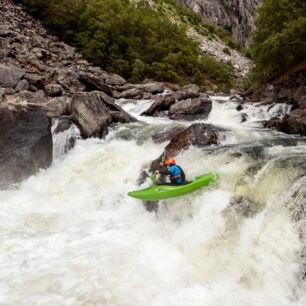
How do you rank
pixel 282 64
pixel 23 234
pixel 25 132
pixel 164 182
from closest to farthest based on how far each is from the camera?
pixel 23 234 < pixel 164 182 < pixel 25 132 < pixel 282 64

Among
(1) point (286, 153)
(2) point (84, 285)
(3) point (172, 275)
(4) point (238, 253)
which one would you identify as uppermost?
(1) point (286, 153)

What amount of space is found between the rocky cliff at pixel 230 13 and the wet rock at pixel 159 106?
50821mm

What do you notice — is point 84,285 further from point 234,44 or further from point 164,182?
point 234,44

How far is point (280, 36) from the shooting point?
15.6 meters

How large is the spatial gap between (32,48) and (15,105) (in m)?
13.7

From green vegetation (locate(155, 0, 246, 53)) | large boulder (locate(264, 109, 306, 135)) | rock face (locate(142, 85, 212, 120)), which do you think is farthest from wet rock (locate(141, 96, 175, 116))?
green vegetation (locate(155, 0, 246, 53))

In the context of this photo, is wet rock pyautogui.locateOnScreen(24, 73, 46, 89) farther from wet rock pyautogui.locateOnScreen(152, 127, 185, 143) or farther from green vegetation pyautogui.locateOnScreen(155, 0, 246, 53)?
green vegetation pyautogui.locateOnScreen(155, 0, 246, 53)

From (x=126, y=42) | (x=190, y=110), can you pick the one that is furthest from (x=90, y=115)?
(x=126, y=42)

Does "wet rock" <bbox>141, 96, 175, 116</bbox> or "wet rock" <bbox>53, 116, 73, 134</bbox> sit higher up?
"wet rock" <bbox>141, 96, 175, 116</bbox>

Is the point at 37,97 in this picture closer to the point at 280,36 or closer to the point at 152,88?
the point at 152,88

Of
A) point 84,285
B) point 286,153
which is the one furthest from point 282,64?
point 84,285

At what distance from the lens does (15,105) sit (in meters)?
12.1

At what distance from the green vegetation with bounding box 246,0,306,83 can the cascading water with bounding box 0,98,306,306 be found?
733 cm

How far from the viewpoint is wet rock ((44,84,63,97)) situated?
1666cm
